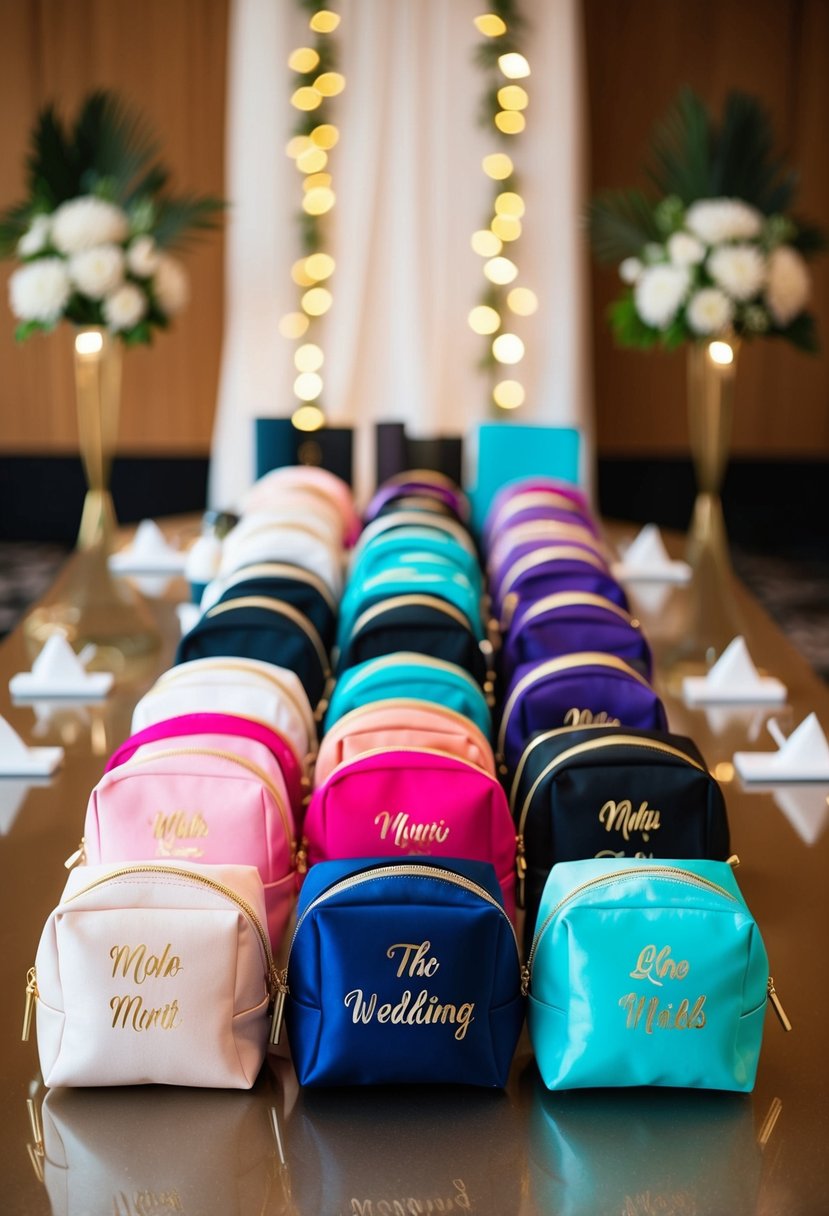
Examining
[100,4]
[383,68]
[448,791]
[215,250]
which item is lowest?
[448,791]

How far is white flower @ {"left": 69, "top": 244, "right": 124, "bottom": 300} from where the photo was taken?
110 inches

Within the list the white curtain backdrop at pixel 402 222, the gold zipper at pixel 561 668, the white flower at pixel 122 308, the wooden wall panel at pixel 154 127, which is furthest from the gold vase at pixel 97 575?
the wooden wall panel at pixel 154 127

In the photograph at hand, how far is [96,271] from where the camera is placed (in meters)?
2.79

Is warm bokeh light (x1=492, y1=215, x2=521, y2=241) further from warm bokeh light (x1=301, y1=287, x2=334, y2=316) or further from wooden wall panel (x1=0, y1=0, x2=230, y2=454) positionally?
wooden wall panel (x1=0, y1=0, x2=230, y2=454)

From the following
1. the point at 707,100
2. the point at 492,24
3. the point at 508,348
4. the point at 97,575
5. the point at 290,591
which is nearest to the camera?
the point at 290,591

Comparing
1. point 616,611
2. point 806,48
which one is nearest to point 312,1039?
point 616,611

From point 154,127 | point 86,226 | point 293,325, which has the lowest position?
point 293,325

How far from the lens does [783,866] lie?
1.54 m

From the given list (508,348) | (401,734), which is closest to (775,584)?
(508,348)

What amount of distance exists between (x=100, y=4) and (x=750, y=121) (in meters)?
4.02

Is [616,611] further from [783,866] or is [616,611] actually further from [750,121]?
[750,121]

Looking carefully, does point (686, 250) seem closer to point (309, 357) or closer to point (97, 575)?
point (97, 575)

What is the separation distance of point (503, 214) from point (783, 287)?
2.96 meters

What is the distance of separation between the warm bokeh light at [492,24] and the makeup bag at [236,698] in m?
4.41
